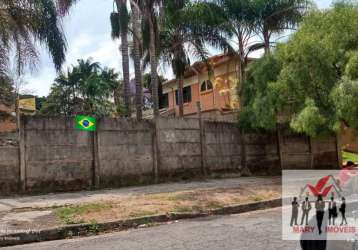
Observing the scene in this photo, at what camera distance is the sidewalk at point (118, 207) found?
7.58 m

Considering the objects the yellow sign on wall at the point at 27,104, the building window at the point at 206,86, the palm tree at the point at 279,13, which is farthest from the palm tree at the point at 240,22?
the yellow sign on wall at the point at 27,104

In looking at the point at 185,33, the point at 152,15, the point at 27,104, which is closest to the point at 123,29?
the point at 152,15

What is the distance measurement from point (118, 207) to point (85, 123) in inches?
159

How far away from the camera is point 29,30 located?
1388 cm

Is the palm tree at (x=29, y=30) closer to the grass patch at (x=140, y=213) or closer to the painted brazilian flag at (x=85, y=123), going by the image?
the painted brazilian flag at (x=85, y=123)

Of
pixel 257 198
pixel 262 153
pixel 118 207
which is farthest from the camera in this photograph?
pixel 262 153

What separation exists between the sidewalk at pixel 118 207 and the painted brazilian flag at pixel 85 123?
1.87m

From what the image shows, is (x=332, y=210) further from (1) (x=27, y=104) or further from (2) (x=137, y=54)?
(1) (x=27, y=104)

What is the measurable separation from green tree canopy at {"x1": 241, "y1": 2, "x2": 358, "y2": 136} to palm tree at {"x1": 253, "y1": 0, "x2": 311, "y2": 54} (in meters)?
4.89

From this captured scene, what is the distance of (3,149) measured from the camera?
11.2 meters

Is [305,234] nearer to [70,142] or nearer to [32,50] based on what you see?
[70,142]

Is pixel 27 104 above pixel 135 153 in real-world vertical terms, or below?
above

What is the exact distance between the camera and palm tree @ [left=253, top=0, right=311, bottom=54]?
1990 centimetres

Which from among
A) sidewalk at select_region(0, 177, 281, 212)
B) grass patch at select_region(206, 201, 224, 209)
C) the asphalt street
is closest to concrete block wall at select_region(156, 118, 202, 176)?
sidewalk at select_region(0, 177, 281, 212)
